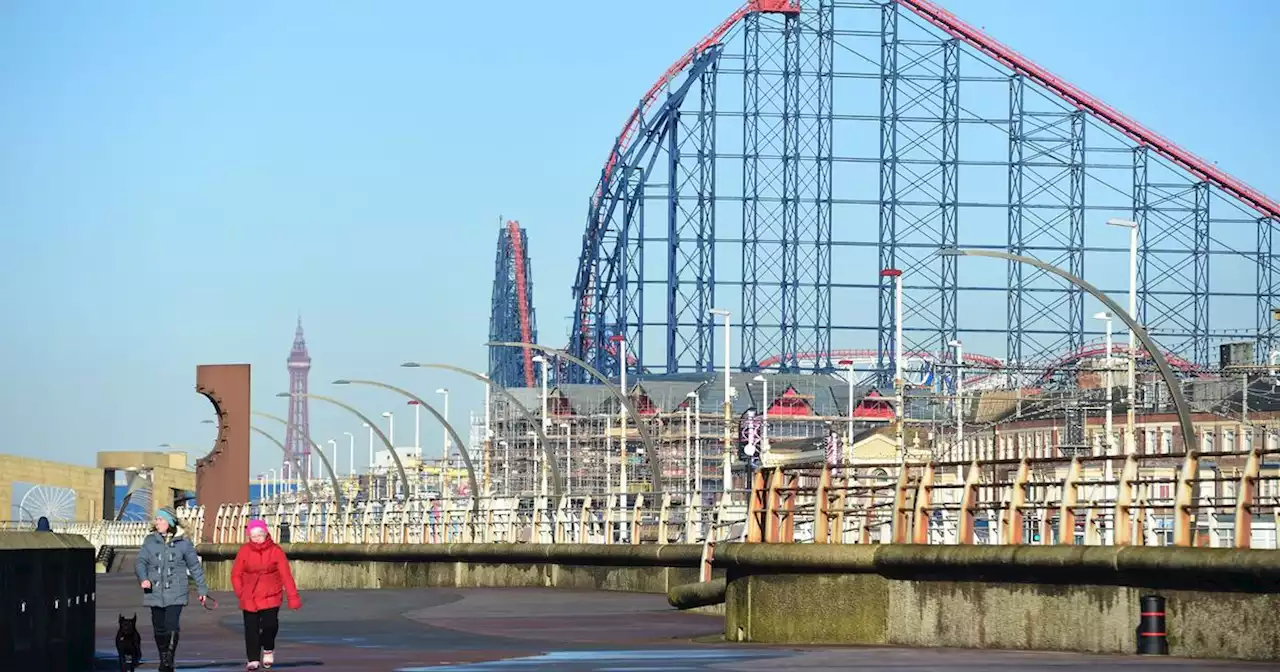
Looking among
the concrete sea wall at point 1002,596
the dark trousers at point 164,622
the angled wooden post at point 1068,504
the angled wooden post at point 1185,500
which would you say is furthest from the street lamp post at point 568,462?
the angled wooden post at point 1185,500

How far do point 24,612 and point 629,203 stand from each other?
254 feet

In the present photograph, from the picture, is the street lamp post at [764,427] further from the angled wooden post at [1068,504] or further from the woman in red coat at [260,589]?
the woman in red coat at [260,589]

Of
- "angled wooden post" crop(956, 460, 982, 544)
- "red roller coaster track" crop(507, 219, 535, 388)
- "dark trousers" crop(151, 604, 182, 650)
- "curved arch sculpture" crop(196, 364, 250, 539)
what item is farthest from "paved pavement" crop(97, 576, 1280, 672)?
"red roller coaster track" crop(507, 219, 535, 388)

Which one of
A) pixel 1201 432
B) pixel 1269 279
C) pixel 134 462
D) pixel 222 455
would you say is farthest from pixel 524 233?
pixel 222 455

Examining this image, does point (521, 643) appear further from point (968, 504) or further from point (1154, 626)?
point (1154, 626)

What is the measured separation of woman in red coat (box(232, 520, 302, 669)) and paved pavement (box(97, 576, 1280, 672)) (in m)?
0.33

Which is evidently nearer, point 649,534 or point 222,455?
point 649,534

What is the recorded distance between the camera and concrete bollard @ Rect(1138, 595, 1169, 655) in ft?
48.3

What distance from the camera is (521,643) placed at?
18125mm

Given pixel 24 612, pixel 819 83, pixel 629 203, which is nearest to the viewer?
pixel 24 612

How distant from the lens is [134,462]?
335 feet

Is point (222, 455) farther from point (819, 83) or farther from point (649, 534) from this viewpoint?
point (819, 83)

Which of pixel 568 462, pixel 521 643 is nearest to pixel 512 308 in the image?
pixel 568 462

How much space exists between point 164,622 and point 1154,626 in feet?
21.7
